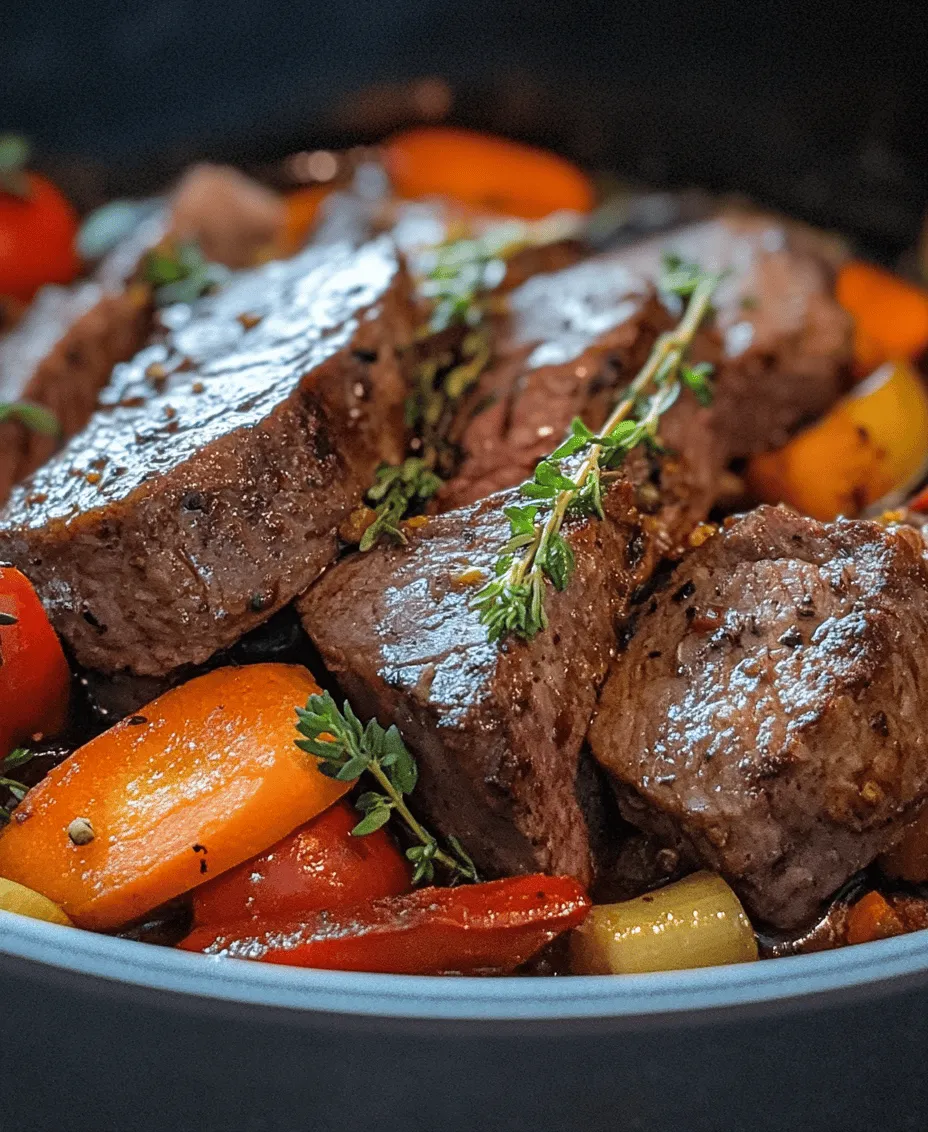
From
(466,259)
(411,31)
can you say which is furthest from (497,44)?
(466,259)

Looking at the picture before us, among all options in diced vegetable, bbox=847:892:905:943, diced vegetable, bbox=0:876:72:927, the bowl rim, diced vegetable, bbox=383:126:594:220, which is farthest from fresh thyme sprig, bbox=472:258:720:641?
diced vegetable, bbox=383:126:594:220

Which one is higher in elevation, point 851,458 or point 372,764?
point 372,764

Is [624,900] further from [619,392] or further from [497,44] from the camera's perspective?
[497,44]

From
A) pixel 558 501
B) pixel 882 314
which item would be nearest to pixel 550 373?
pixel 558 501

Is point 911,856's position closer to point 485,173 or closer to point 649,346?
point 649,346

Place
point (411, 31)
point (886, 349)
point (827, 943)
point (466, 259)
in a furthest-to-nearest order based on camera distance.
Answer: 1. point (411, 31)
2. point (886, 349)
3. point (466, 259)
4. point (827, 943)

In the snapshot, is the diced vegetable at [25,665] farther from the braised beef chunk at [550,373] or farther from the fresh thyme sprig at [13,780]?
the braised beef chunk at [550,373]
